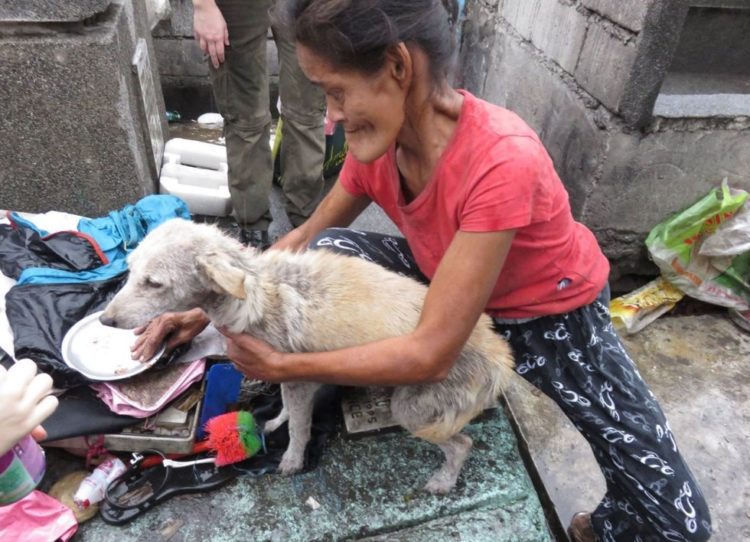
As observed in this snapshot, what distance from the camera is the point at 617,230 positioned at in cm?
386

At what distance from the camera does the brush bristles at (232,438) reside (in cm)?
254

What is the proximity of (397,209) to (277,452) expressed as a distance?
4.38 feet

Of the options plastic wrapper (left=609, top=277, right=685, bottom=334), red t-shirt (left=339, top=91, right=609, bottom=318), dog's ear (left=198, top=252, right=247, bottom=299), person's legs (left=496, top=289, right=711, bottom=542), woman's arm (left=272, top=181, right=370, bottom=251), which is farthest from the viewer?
plastic wrapper (left=609, top=277, right=685, bottom=334)

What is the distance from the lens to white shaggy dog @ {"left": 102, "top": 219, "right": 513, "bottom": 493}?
2.18 metres

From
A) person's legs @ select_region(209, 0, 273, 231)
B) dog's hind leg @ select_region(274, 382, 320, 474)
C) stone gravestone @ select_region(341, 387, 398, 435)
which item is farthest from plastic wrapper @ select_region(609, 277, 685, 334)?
person's legs @ select_region(209, 0, 273, 231)

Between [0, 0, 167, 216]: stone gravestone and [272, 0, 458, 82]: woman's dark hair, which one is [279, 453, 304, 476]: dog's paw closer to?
[272, 0, 458, 82]: woman's dark hair

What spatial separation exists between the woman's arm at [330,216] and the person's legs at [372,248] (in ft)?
0.12

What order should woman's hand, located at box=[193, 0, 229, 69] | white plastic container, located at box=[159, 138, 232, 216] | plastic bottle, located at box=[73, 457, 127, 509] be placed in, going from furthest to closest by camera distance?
white plastic container, located at box=[159, 138, 232, 216] < woman's hand, located at box=[193, 0, 229, 69] < plastic bottle, located at box=[73, 457, 127, 509]

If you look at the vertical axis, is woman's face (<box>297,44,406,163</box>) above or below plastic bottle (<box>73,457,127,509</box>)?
above

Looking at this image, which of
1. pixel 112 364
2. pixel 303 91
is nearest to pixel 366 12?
pixel 112 364

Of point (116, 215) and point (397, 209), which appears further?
point (116, 215)

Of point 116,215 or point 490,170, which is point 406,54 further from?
point 116,215

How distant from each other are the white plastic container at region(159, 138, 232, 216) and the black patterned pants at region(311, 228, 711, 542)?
282 centimetres

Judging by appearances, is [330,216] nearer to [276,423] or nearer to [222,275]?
[222,275]
